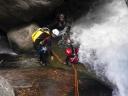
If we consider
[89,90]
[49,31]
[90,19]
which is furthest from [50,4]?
[89,90]

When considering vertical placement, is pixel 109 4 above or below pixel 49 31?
above

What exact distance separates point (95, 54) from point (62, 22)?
7.18 feet

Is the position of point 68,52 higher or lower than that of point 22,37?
lower

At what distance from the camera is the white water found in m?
10.4

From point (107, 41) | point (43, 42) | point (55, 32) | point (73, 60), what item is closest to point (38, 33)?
point (43, 42)

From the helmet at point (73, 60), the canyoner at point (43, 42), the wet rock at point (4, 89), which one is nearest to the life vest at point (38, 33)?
the canyoner at point (43, 42)

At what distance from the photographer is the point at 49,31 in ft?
40.3

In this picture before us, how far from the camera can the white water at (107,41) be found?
10.4 meters

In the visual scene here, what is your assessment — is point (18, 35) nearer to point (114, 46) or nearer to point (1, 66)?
point (1, 66)

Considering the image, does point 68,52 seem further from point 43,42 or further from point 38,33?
point 38,33

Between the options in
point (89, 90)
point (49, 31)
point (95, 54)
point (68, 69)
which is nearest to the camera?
point (89, 90)

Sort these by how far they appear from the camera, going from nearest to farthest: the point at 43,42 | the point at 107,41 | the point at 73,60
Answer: the point at 73,60, the point at 43,42, the point at 107,41

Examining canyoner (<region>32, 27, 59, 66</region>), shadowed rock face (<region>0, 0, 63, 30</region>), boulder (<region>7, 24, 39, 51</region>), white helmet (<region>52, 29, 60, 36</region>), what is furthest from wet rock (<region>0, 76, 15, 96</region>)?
white helmet (<region>52, 29, 60, 36</region>)

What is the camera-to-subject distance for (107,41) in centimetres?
1221
